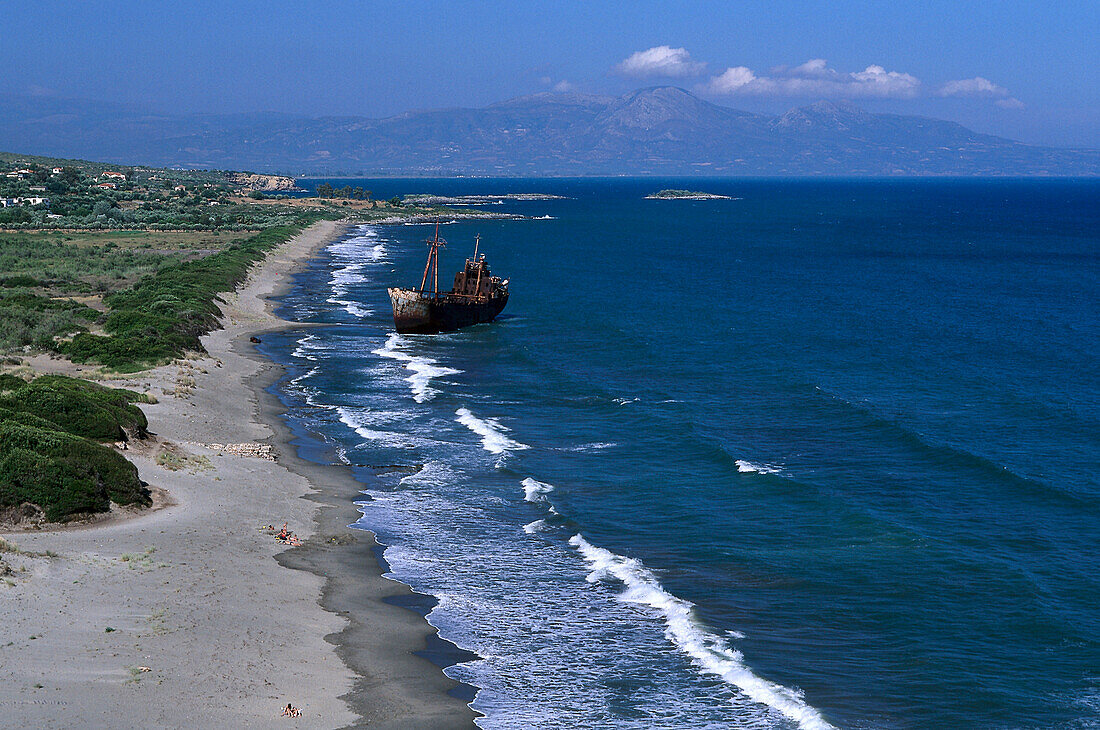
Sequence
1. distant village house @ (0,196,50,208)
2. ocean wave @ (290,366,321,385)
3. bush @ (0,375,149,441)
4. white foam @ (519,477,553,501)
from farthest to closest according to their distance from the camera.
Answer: distant village house @ (0,196,50,208) → ocean wave @ (290,366,321,385) → white foam @ (519,477,553,501) → bush @ (0,375,149,441)

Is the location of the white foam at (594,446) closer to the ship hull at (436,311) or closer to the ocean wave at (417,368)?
the ocean wave at (417,368)

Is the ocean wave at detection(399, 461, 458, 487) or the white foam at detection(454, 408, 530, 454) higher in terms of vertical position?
the white foam at detection(454, 408, 530, 454)

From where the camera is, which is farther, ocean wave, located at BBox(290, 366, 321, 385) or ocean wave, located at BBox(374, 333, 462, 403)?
ocean wave, located at BBox(290, 366, 321, 385)

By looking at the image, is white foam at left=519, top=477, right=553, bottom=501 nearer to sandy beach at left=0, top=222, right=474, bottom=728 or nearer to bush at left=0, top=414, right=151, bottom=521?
sandy beach at left=0, top=222, right=474, bottom=728

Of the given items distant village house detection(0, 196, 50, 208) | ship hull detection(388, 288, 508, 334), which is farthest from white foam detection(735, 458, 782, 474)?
distant village house detection(0, 196, 50, 208)

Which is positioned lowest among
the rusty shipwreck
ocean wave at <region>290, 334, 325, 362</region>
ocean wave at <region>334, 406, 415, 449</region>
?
ocean wave at <region>334, 406, 415, 449</region>

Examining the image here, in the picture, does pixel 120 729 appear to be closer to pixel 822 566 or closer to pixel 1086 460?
pixel 822 566

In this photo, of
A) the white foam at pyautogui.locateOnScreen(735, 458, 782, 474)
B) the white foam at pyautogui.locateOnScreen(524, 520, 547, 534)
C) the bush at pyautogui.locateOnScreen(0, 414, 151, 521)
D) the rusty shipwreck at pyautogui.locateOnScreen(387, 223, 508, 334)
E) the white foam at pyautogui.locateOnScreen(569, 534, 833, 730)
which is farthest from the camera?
the rusty shipwreck at pyautogui.locateOnScreen(387, 223, 508, 334)
